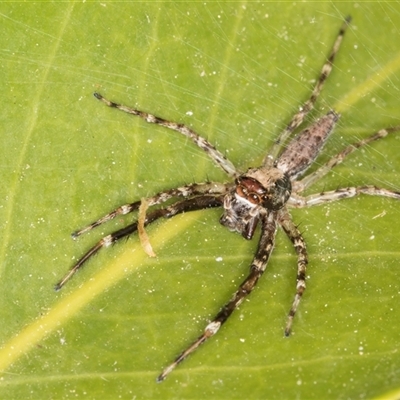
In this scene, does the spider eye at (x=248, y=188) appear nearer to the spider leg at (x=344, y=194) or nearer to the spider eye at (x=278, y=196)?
the spider eye at (x=278, y=196)

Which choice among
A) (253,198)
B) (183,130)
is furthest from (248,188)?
(183,130)

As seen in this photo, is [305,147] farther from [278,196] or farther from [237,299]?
[237,299]

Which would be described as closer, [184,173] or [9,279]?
[9,279]

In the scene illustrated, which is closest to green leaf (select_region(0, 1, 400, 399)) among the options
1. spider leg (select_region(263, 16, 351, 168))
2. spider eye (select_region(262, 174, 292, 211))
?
spider leg (select_region(263, 16, 351, 168))

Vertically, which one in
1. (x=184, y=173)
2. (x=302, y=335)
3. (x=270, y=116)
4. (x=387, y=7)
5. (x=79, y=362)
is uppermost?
(x=387, y=7)

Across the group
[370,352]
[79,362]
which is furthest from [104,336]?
[370,352]

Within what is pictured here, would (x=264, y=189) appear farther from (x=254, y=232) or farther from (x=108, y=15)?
(x=108, y=15)
